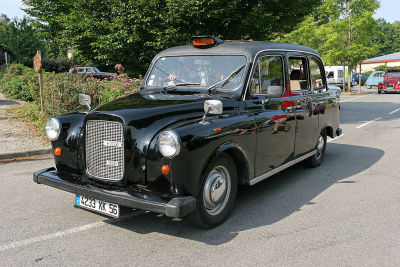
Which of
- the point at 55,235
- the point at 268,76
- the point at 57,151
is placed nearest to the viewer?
the point at 55,235

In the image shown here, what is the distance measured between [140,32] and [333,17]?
68.5ft

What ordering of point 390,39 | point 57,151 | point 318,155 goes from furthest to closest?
point 390,39 < point 318,155 < point 57,151

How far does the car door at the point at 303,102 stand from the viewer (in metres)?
5.73

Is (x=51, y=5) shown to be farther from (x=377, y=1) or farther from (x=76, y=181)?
(x=377, y=1)

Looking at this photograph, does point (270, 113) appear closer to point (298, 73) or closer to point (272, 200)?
point (272, 200)

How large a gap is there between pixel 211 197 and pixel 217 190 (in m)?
0.11

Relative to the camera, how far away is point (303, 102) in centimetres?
589

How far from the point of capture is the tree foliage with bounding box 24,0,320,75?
13.1 m

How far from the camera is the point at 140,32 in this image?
45.2 feet

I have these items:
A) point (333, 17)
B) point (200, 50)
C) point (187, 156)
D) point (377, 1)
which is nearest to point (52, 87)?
point (200, 50)

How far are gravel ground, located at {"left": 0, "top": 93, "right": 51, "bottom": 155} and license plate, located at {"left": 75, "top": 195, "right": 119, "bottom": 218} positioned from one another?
14.6 ft

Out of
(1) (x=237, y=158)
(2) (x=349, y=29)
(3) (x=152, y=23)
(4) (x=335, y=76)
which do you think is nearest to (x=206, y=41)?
(1) (x=237, y=158)

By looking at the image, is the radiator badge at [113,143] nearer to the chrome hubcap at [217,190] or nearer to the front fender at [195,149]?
the front fender at [195,149]

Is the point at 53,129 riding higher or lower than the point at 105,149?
higher
